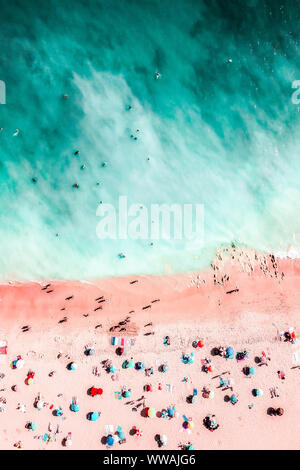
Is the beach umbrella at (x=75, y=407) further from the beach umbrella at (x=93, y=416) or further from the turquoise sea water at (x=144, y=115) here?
the turquoise sea water at (x=144, y=115)

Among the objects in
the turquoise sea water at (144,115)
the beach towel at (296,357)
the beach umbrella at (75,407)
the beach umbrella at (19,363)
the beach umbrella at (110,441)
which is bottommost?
the beach umbrella at (110,441)

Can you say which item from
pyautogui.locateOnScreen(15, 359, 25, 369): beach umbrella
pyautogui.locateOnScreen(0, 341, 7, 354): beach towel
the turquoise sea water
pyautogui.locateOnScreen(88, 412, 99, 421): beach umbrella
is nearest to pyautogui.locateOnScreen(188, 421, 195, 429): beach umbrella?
pyautogui.locateOnScreen(88, 412, 99, 421): beach umbrella

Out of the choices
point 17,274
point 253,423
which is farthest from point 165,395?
point 17,274

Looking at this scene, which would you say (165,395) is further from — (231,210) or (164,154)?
(164,154)

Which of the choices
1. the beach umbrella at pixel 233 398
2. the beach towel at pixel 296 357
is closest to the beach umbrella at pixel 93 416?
the beach umbrella at pixel 233 398

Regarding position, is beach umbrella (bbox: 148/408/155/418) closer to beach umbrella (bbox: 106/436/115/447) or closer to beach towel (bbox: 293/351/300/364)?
beach umbrella (bbox: 106/436/115/447)

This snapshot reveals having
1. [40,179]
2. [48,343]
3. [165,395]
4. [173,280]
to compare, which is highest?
[40,179]
